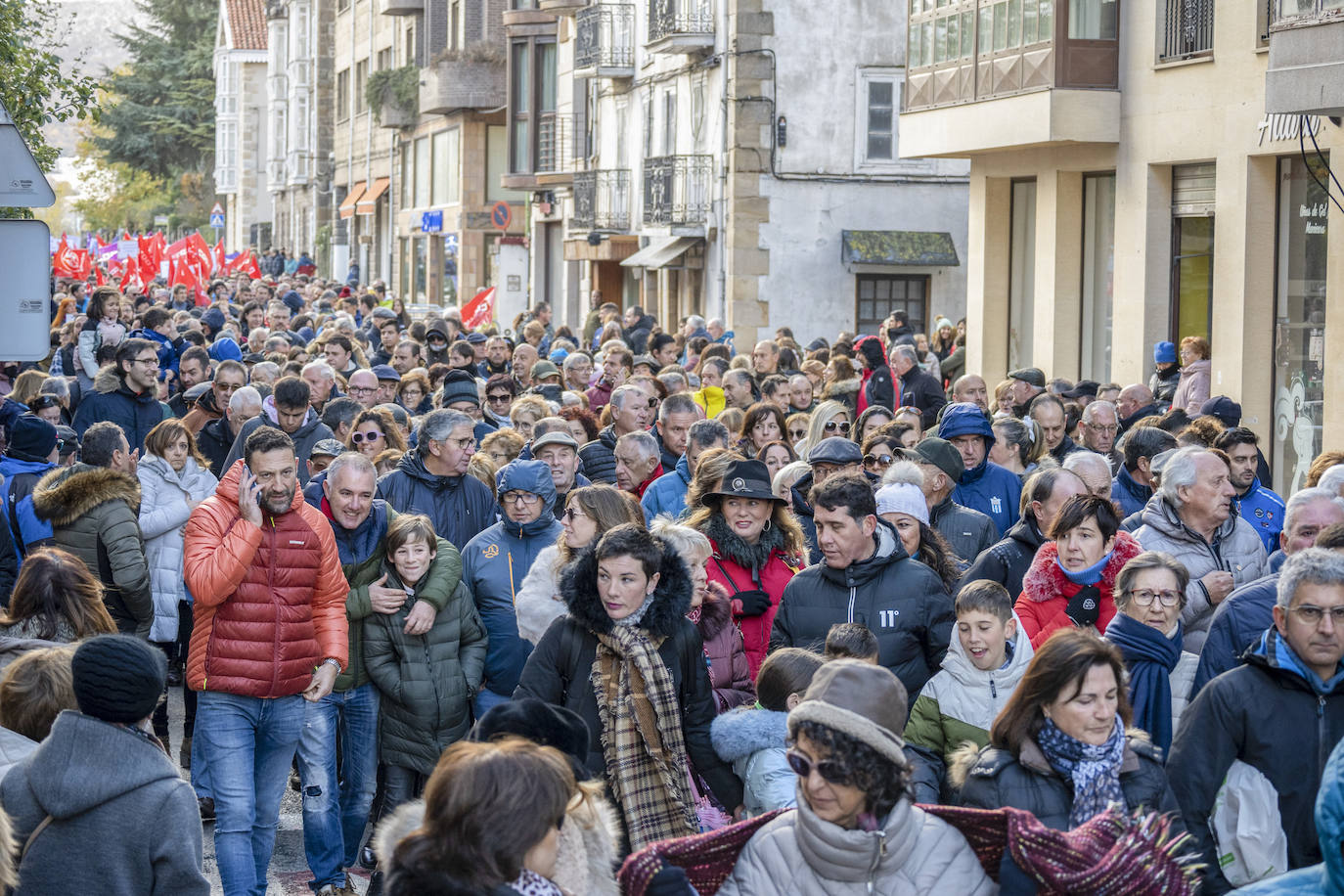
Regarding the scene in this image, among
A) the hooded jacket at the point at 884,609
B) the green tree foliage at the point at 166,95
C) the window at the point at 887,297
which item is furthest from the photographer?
the green tree foliage at the point at 166,95

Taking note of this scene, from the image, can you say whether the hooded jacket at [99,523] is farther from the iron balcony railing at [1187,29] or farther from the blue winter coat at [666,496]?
the iron balcony railing at [1187,29]

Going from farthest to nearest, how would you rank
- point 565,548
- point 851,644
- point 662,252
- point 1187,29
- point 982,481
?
point 662,252 → point 1187,29 → point 982,481 → point 565,548 → point 851,644

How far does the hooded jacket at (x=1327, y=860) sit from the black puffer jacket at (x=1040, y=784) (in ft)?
4.54

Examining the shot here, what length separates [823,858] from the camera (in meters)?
4.15

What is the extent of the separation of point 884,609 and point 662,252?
25420 mm

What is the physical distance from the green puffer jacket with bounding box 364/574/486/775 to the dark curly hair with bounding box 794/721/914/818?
12.0 ft

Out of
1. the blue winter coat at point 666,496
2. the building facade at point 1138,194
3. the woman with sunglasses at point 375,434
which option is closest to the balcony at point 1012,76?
the building facade at point 1138,194

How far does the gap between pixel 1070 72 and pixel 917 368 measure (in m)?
5.24

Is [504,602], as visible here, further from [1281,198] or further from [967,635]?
[1281,198]

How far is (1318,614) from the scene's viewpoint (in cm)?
524

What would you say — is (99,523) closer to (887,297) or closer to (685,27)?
(887,297)

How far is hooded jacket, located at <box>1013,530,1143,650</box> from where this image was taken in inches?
268

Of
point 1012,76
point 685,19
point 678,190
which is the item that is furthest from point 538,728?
point 678,190

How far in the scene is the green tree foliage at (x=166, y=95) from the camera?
270 feet
